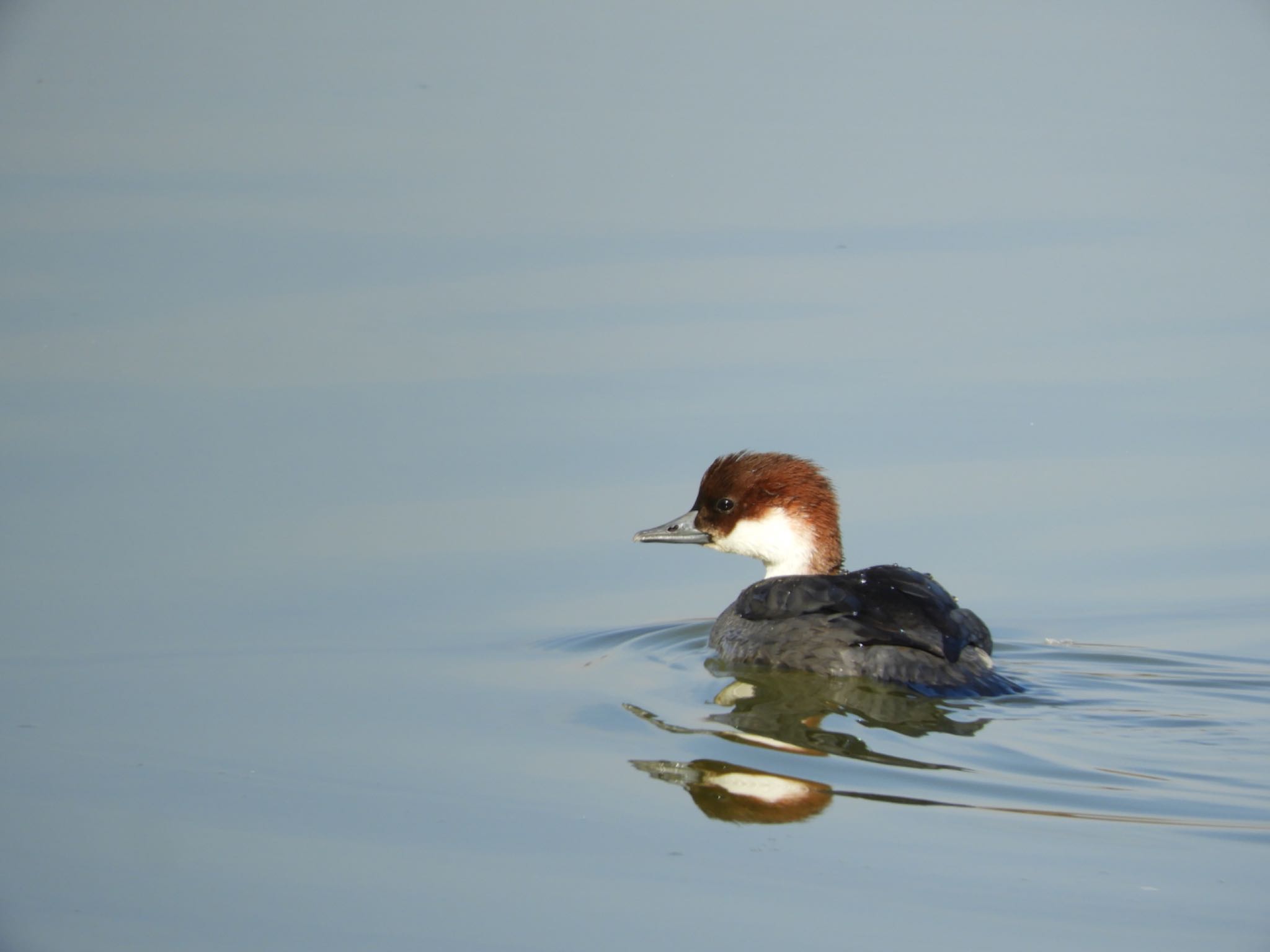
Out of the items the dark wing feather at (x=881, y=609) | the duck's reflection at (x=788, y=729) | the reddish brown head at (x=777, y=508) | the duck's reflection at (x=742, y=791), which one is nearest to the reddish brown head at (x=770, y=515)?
the reddish brown head at (x=777, y=508)

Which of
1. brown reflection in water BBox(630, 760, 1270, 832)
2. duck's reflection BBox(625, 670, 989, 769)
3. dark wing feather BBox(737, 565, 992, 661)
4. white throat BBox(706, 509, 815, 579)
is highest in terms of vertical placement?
white throat BBox(706, 509, 815, 579)

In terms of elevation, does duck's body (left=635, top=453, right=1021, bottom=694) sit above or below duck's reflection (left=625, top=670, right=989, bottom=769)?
above

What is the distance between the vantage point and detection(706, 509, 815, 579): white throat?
824 centimetres

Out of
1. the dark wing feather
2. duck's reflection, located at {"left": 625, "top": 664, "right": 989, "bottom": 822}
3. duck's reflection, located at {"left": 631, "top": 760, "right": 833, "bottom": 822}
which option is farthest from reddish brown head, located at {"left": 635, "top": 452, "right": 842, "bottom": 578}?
duck's reflection, located at {"left": 631, "top": 760, "right": 833, "bottom": 822}

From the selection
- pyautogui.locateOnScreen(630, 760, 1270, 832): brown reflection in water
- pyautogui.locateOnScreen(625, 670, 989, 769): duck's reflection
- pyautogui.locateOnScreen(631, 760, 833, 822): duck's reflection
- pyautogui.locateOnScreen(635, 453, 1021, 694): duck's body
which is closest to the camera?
pyautogui.locateOnScreen(630, 760, 1270, 832): brown reflection in water

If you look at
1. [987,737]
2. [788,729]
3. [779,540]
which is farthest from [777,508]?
[987,737]

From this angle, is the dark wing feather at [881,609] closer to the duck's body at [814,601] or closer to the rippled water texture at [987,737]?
the duck's body at [814,601]

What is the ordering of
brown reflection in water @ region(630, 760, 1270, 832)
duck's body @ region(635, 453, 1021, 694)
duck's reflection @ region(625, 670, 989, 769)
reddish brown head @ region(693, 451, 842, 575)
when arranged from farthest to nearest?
reddish brown head @ region(693, 451, 842, 575), duck's body @ region(635, 453, 1021, 694), duck's reflection @ region(625, 670, 989, 769), brown reflection in water @ region(630, 760, 1270, 832)

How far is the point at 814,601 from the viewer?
7.38m

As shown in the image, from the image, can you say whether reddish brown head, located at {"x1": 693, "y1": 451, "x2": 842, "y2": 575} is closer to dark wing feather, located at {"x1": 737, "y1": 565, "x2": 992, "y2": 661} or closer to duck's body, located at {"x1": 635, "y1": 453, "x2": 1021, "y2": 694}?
duck's body, located at {"x1": 635, "y1": 453, "x2": 1021, "y2": 694}

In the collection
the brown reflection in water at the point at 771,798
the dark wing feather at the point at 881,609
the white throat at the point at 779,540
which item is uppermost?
the white throat at the point at 779,540

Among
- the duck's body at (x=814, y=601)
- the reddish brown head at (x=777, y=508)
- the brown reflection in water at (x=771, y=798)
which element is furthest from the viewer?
the reddish brown head at (x=777, y=508)

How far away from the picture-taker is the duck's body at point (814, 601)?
7.02 m

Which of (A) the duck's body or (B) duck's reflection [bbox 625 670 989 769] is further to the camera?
(A) the duck's body
